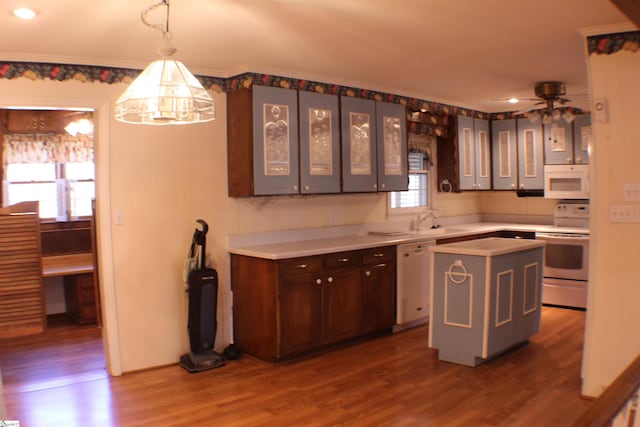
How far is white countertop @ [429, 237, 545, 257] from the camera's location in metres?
4.16

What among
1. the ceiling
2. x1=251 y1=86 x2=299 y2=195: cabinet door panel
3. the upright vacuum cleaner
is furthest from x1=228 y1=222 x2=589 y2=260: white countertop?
the ceiling

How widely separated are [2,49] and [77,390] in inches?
92.5

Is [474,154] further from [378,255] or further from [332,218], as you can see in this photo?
[378,255]

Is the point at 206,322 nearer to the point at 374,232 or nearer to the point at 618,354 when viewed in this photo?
the point at 374,232

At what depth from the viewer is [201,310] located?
4.29 metres

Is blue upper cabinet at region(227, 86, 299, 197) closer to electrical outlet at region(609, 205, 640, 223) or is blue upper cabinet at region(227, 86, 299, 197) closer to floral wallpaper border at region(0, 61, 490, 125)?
floral wallpaper border at region(0, 61, 490, 125)

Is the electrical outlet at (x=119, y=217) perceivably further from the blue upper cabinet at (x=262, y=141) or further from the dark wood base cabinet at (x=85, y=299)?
the dark wood base cabinet at (x=85, y=299)

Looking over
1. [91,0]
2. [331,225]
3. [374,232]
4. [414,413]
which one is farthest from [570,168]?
[91,0]

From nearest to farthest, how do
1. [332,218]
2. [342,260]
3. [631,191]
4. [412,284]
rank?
[631,191] → [342,260] → [412,284] → [332,218]

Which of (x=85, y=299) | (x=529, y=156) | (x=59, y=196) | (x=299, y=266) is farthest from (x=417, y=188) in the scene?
(x=59, y=196)

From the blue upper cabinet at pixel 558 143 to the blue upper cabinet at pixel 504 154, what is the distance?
0.40 metres

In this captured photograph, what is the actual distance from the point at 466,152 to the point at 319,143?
8.55 ft

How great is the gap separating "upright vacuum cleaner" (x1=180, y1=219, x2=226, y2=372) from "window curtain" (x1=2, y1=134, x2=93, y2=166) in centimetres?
284

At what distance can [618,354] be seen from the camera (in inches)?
138
